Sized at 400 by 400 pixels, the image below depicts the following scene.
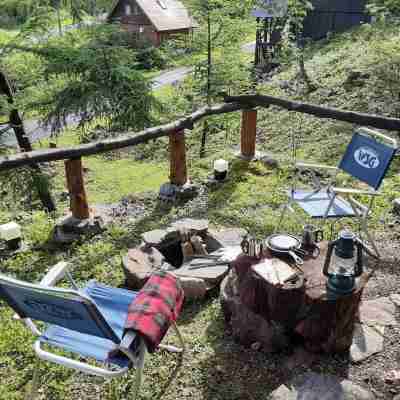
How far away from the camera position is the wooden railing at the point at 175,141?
13.6ft

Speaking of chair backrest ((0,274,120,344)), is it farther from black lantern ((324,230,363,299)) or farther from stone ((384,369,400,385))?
stone ((384,369,400,385))

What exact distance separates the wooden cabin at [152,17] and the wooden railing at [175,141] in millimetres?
20786

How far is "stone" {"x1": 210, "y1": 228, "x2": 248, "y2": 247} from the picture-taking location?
3982 mm

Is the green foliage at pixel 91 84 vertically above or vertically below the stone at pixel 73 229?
above

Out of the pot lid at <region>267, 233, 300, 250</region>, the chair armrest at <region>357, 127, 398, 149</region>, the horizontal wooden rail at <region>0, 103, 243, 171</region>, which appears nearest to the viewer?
the pot lid at <region>267, 233, 300, 250</region>

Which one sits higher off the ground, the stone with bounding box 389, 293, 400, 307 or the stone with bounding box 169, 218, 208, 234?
the stone with bounding box 169, 218, 208, 234

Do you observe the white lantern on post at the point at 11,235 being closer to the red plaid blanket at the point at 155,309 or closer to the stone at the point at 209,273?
the stone at the point at 209,273

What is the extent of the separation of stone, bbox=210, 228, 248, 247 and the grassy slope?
48 cm

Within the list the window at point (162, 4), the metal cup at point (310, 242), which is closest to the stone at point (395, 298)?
the metal cup at point (310, 242)

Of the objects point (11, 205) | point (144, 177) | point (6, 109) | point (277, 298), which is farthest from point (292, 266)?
point (144, 177)

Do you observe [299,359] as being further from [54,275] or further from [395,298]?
[54,275]

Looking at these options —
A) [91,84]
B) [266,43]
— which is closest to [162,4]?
[266,43]

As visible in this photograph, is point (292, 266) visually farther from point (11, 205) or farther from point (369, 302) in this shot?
point (11, 205)

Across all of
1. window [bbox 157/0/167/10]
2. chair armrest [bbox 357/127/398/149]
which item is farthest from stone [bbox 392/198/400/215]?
window [bbox 157/0/167/10]
